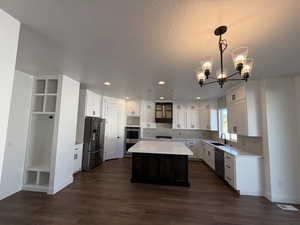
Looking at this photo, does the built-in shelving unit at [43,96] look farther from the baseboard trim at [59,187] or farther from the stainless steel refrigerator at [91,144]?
the baseboard trim at [59,187]

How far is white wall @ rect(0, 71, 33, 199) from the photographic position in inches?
113

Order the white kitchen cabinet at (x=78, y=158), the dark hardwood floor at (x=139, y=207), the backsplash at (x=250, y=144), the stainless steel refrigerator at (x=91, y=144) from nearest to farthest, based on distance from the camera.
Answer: the dark hardwood floor at (x=139, y=207), the backsplash at (x=250, y=144), the white kitchen cabinet at (x=78, y=158), the stainless steel refrigerator at (x=91, y=144)

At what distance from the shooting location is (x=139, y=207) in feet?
8.61

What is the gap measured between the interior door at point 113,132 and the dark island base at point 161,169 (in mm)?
2257

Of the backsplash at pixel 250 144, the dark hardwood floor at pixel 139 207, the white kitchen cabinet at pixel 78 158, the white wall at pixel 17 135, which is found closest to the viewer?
the dark hardwood floor at pixel 139 207

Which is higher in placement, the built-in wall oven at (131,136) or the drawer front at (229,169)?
the built-in wall oven at (131,136)

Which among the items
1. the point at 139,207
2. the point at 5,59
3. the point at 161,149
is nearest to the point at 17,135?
the point at 5,59

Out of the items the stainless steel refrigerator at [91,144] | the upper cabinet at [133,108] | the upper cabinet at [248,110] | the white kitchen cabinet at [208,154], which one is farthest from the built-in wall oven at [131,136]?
the upper cabinet at [248,110]

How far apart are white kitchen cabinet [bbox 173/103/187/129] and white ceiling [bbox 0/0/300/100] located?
3.82 m

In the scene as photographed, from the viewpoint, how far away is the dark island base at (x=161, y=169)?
370cm

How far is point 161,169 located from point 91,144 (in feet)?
7.68

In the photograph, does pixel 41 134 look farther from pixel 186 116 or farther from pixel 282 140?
pixel 282 140

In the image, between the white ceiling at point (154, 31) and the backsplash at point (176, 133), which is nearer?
the white ceiling at point (154, 31)

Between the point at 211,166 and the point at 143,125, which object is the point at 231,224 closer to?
the point at 211,166
